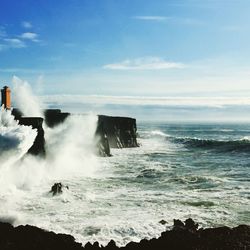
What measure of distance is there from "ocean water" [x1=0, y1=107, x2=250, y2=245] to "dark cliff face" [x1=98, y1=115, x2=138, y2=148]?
47.7 ft

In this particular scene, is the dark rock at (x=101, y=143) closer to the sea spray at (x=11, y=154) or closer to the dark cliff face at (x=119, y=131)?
the dark cliff face at (x=119, y=131)

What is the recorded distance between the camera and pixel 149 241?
11133mm

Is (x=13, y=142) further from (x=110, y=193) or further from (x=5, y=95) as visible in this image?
(x=5, y=95)

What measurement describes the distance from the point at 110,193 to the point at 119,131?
29803 millimetres

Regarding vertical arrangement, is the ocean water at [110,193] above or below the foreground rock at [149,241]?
below

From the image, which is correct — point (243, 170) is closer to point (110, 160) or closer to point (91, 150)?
point (110, 160)

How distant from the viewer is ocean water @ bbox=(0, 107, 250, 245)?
13.9 meters

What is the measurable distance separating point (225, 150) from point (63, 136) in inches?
782

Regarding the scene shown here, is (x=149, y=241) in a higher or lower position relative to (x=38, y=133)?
lower

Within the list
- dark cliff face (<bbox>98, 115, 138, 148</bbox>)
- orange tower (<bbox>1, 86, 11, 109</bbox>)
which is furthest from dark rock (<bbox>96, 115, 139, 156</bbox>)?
orange tower (<bbox>1, 86, 11, 109</bbox>)

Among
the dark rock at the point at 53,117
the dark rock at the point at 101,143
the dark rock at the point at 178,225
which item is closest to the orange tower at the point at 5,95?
the dark rock at the point at 53,117

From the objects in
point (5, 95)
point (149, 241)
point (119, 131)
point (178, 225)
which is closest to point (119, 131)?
point (119, 131)

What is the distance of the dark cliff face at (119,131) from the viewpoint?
154ft

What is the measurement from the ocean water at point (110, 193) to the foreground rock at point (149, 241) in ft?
4.39
